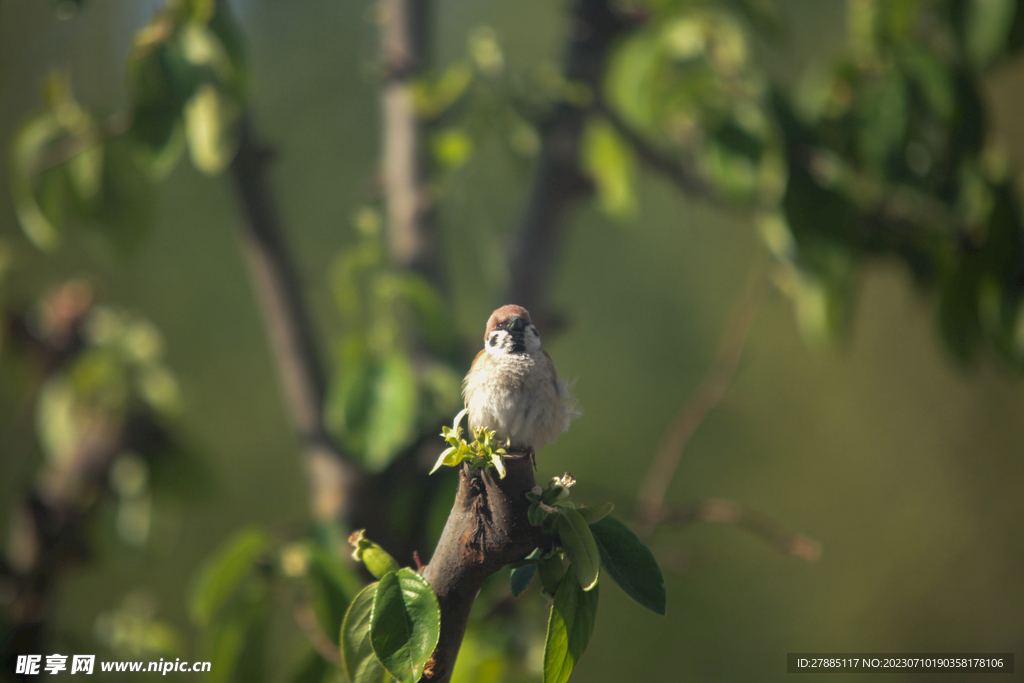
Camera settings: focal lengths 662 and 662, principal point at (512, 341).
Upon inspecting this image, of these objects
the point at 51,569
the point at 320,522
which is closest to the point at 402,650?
the point at 320,522

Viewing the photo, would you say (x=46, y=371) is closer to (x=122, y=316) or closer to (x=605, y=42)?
(x=122, y=316)

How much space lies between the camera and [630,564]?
32 cm

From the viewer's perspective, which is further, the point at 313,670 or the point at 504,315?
the point at 313,670

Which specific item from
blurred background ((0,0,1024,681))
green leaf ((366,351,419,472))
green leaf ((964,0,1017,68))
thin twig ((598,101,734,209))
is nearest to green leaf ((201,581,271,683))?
blurred background ((0,0,1024,681))

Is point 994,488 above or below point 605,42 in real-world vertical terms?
below

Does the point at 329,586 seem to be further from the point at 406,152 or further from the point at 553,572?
the point at 406,152

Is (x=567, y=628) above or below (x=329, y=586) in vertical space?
above

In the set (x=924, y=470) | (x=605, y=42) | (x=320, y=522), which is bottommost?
(x=924, y=470)

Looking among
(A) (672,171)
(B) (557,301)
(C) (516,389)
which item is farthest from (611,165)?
(B) (557,301)

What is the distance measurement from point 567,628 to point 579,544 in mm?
38

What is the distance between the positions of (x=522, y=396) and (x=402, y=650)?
5.6 inches

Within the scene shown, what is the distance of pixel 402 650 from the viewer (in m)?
0.31

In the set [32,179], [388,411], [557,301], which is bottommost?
[557,301]

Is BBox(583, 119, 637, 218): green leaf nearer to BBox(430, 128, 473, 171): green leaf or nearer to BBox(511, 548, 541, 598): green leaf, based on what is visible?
BBox(430, 128, 473, 171): green leaf
